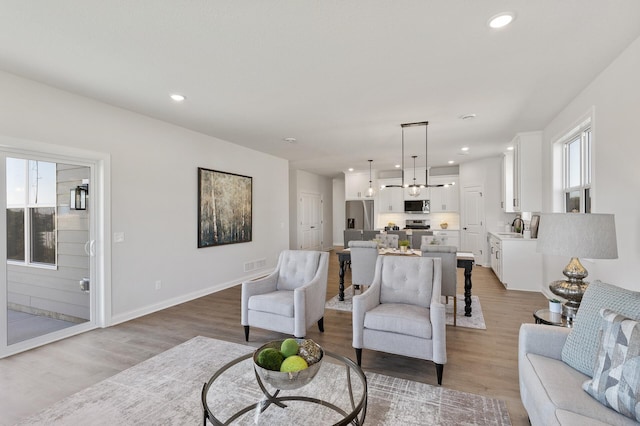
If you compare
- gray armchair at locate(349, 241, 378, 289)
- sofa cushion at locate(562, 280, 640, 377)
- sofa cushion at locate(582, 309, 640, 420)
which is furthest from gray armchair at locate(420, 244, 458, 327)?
sofa cushion at locate(582, 309, 640, 420)

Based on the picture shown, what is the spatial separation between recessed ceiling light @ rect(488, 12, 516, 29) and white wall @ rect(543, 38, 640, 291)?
1.19 m

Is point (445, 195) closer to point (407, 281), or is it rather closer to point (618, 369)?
point (407, 281)

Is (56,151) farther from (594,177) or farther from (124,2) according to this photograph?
(594,177)

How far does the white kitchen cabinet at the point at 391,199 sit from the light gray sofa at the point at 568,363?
24.3 feet

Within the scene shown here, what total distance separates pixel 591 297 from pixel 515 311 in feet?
9.13

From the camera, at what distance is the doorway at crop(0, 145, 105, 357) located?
3014 millimetres

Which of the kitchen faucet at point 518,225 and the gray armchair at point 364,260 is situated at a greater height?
the kitchen faucet at point 518,225

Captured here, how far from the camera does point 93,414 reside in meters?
2.09

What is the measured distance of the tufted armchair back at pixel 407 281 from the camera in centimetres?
296

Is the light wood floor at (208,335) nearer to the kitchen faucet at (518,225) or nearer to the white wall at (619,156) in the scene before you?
the white wall at (619,156)

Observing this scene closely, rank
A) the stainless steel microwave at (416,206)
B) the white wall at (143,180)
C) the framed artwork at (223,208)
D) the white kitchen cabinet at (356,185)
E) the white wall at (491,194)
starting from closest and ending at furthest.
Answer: the white wall at (143,180) < the framed artwork at (223,208) < the white wall at (491,194) < the stainless steel microwave at (416,206) < the white kitchen cabinet at (356,185)

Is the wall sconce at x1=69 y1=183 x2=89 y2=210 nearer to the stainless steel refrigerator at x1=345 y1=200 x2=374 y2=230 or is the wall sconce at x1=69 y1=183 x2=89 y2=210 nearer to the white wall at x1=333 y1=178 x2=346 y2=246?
the stainless steel refrigerator at x1=345 y1=200 x2=374 y2=230

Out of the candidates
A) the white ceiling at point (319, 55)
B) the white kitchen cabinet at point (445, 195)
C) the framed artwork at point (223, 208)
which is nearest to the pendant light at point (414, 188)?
the white kitchen cabinet at point (445, 195)

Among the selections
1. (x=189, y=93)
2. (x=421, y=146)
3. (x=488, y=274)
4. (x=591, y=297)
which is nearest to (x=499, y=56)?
(x=591, y=297)
